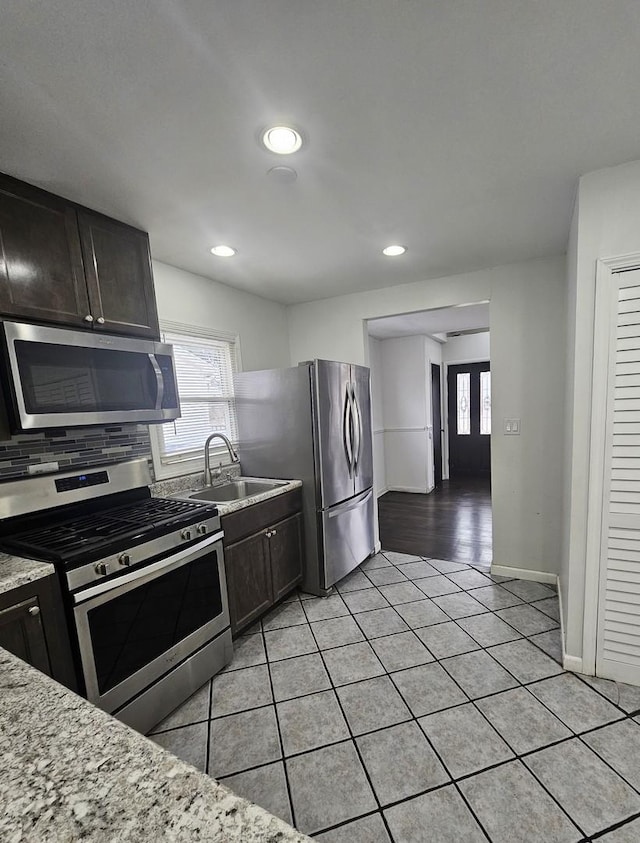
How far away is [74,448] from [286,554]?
1.51 metres

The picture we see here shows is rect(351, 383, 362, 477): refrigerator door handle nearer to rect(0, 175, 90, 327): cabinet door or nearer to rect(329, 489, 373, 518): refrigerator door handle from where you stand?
rect(329, 489, 373, 518): refrigerator door handle

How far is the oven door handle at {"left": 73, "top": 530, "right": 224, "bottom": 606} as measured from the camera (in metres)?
1.45

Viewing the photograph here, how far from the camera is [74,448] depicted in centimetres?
201

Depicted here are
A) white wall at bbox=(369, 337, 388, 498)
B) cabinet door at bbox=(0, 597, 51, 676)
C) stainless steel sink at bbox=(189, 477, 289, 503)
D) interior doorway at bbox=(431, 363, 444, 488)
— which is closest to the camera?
cabinet door at bbox=(0, 597, 51, 676)

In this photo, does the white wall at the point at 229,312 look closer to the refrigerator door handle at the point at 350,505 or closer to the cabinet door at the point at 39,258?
the cabinet door at the point at 39,258

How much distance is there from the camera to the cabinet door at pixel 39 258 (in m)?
1.57

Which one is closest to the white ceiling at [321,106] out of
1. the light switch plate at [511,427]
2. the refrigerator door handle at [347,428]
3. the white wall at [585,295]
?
the white wall at [585,295]

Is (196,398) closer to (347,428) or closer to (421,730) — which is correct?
(347,428)

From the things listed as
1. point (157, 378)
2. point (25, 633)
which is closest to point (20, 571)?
point (25, 633)

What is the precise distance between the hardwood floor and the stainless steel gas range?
2.24 metres

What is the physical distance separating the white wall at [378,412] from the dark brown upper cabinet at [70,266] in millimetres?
4053

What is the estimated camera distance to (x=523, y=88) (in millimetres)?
1246

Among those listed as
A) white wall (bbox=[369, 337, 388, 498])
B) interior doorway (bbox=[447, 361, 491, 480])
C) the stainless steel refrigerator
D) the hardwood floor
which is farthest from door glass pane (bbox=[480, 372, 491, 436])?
the stainless steel refrigerator

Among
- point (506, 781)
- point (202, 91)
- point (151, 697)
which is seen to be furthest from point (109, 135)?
point (506, 781)
